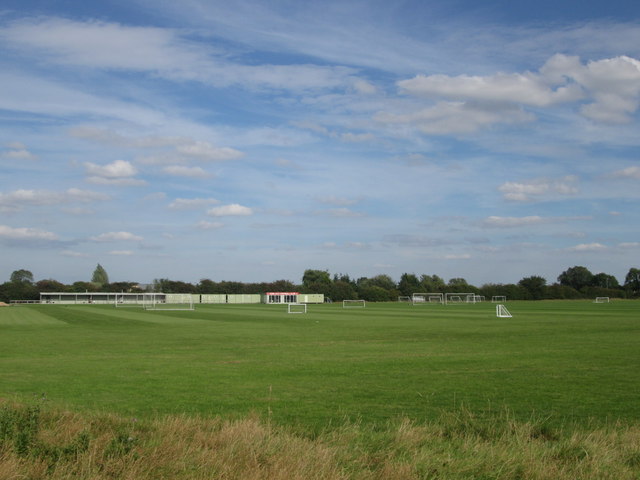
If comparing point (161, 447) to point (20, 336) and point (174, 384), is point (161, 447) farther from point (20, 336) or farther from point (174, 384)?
point (20, 336)

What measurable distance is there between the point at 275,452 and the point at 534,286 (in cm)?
14782

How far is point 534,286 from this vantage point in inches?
5763

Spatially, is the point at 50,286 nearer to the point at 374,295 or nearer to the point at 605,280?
the point at 374,295

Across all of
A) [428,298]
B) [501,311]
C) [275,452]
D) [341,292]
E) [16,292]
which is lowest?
[428,298]

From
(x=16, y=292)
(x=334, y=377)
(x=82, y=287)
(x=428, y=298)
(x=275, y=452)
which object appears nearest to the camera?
(x=275, y=452)

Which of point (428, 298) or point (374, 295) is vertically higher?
point (374, 295)

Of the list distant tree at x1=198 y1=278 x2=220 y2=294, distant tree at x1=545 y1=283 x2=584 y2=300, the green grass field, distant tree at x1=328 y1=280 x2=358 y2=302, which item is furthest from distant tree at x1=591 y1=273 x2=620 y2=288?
the green grass field

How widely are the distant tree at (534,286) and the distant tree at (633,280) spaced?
38.0m

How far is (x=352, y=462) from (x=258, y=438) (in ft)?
4.55

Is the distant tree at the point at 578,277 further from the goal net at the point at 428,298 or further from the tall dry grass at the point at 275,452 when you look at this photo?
the tall dry grass at the point at 275,452

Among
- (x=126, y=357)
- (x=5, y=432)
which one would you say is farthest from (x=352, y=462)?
(x=126, y=357)

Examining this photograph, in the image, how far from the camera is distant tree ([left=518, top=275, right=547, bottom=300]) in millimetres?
144375

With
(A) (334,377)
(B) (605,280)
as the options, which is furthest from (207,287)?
(A) (334,377)

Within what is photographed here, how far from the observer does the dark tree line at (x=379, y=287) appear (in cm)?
14462
